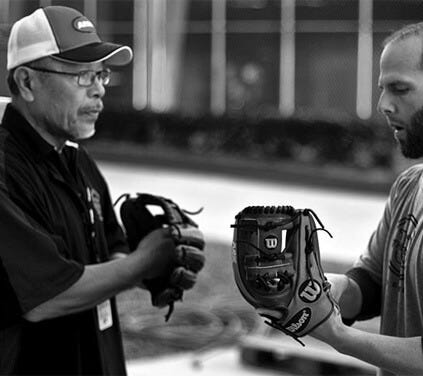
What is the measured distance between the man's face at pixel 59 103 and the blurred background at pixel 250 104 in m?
7.46

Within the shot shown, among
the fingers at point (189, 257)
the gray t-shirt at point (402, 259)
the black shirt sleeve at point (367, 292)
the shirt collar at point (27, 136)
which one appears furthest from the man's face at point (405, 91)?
the shirt collar at point (27, 136)

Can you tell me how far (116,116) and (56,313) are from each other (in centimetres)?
1861

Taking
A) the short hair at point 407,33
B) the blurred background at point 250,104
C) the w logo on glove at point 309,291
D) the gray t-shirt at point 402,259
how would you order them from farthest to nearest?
1. the blurred background at point 250,104
2. the short hair at point 407,33
3. the gray t-shirt at point 402,259
4. the w logo on glove at point 309,291

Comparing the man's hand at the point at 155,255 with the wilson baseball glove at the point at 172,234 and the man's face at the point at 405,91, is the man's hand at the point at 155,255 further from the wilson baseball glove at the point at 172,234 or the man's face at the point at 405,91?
the man's face at the point at 405,91

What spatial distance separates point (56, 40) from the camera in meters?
3.54

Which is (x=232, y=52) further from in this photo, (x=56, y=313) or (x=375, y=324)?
(x=56, y=313)

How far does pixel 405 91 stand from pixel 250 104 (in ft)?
66.4

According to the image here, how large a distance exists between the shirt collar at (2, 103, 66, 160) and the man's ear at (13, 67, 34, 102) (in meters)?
0.08

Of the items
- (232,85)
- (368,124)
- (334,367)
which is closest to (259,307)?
(334,367)

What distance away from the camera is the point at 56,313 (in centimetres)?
335

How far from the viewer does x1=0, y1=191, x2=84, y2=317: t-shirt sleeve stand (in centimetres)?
324

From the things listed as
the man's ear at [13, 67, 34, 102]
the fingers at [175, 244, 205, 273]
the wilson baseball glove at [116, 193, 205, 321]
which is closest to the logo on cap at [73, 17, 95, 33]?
the man's ear at [13, 67, 34, 102]

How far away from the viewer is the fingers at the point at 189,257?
3.68m

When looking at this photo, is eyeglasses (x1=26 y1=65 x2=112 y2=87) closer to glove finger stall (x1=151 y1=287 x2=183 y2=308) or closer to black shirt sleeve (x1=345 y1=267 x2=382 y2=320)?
glove finger stall (x1=151 y1=287 x2=183 y2=308)
